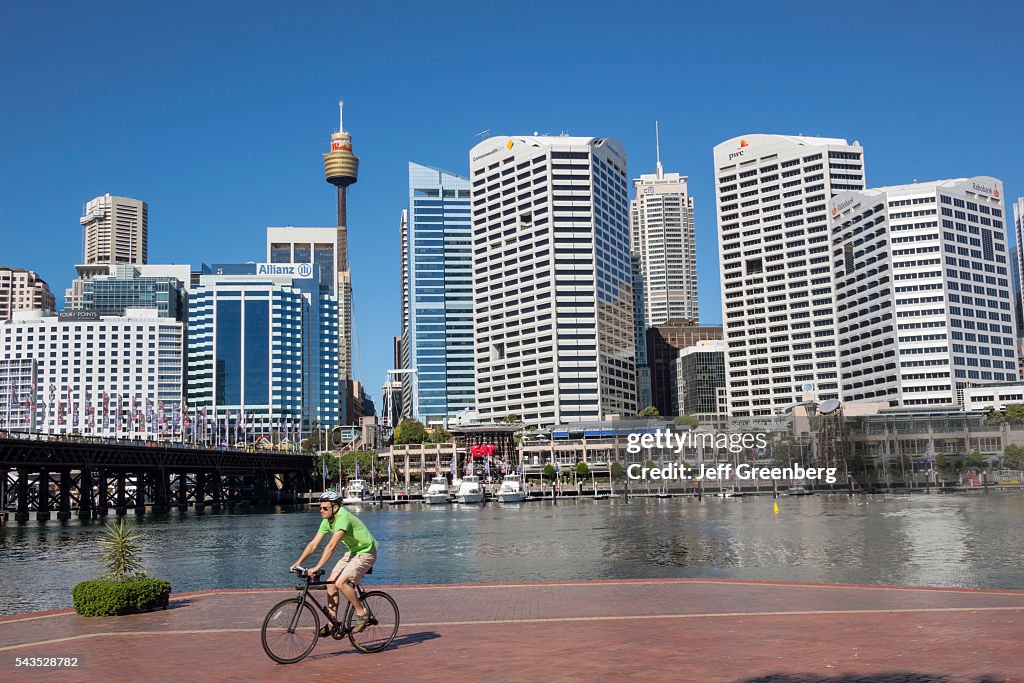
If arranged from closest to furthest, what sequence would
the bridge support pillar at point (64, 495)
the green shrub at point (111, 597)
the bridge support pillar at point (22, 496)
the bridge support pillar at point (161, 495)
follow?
the green shrub at point (111, 597)
the bridge support pillar at point (22, 496)
the bridge support pillar at point (64, 495)
the bridge support pillar at point (161, 495)

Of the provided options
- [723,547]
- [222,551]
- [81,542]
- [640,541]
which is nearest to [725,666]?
[723,547]

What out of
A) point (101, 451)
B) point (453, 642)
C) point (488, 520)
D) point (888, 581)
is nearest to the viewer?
point (453, 642)

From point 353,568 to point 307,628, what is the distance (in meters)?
1.42

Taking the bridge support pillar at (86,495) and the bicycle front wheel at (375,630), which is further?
the bridge support pillar at (86,495)

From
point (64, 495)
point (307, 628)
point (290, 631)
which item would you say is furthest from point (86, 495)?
point (290, 631)

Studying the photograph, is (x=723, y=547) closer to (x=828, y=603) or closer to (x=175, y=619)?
(x=828, y=603)

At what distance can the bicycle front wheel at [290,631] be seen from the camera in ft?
61.2

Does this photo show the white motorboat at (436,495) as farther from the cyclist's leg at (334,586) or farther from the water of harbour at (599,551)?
the cyclist's leg at (334,586)

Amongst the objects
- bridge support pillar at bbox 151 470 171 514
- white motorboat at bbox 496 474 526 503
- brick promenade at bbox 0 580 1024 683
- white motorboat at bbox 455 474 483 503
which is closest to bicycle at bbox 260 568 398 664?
brick promenade at bbox 0 580 1024 683

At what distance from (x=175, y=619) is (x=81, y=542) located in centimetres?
7480

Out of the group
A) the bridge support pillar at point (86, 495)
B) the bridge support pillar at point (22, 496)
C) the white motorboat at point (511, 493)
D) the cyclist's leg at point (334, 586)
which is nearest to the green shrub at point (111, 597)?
the cyclist's leg at point (334, 586)

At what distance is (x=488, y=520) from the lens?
12119 centimetres

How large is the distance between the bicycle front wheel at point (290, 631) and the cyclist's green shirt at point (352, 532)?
143 centimetres

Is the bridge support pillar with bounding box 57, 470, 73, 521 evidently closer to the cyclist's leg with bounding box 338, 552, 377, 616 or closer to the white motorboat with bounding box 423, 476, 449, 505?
the white motorboat with bounding box 423, 476, 449, 505
